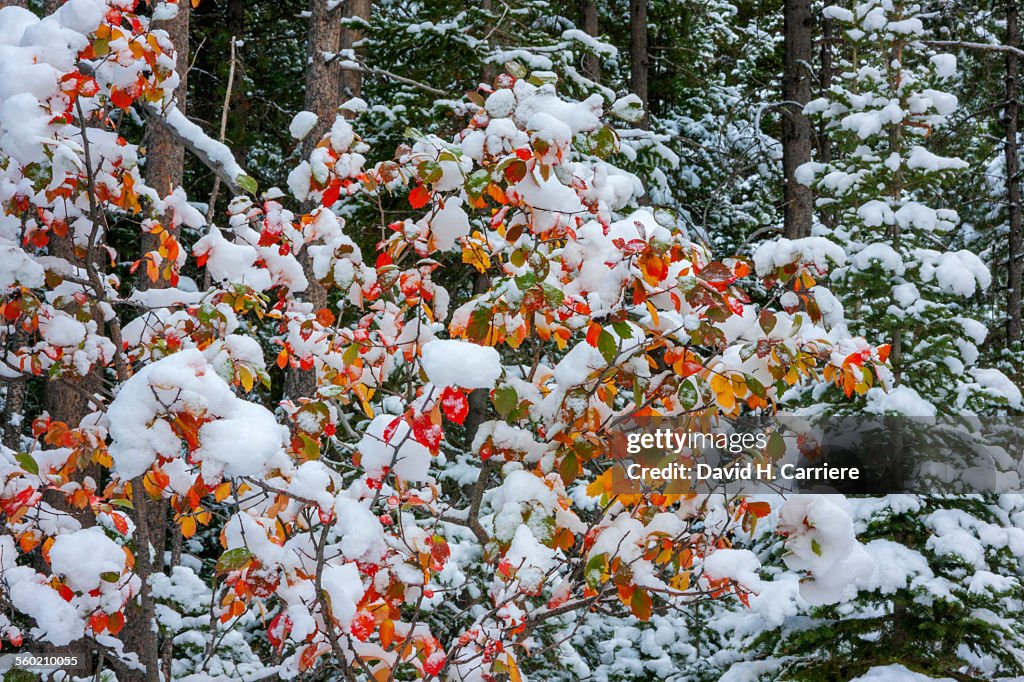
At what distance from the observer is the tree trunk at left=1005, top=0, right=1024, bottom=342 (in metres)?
9.66

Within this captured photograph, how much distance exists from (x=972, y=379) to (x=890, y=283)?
89cm

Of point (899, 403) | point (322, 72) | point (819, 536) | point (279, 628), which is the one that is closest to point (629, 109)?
point (819, 536)

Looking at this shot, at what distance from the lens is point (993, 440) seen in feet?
19.9

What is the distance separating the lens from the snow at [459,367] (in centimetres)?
243

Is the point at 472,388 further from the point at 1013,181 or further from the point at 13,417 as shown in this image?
the point at 1013,181

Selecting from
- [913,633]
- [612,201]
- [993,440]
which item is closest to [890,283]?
[993,440]

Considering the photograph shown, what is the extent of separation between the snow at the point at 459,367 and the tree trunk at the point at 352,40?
535 centimetres

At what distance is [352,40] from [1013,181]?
25.1 ft

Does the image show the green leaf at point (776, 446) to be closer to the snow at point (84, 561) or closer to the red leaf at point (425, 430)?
the red leaf at point (425, 430)

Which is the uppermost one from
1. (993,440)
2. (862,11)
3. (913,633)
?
(862,11)

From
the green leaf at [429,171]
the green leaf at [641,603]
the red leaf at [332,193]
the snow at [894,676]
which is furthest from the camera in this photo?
the snow at [894,676]

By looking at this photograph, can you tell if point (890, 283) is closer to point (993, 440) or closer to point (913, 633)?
point (993, 440)

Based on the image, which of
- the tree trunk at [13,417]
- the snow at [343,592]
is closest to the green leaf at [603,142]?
the snow at [343,592]

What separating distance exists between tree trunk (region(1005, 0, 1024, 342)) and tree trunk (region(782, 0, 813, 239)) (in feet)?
7.72
